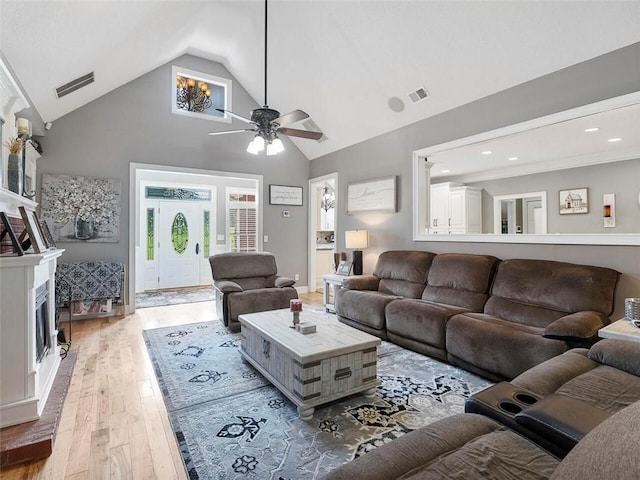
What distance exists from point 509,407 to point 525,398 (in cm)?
12

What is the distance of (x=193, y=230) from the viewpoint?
7.65 meters

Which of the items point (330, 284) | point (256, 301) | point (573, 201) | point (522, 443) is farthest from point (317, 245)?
point (522, 443)

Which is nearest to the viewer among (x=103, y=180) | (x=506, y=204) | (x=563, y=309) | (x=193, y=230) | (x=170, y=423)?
(x=170, y=423)

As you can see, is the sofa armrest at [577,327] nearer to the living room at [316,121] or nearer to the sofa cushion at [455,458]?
the living room at [316,121]

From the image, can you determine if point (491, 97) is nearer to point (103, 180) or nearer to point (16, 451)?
point (16, 451)

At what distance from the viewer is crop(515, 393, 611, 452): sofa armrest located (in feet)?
3.45

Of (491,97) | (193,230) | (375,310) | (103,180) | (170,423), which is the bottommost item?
(170,423)

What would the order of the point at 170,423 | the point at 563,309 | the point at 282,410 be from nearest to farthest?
the point at 170,423 < the point at 282,410 < the point at 563,309

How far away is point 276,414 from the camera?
7.27 feet

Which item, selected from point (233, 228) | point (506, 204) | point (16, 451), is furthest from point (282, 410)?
point (233, 228)

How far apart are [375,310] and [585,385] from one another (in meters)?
2.25

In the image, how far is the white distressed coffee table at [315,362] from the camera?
7.14ft

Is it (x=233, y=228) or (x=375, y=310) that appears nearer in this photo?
(x=375, y=310)

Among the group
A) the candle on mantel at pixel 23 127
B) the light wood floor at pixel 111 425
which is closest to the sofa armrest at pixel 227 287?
the light wood floor at pixel 111 425
